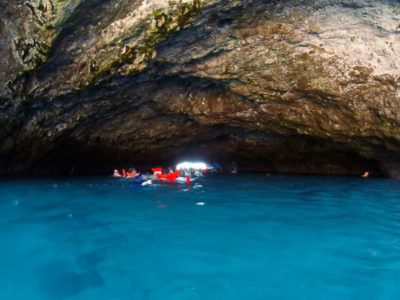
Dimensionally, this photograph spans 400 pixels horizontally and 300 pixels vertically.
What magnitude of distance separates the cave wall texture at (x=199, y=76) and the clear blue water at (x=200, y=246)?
9.22 feet

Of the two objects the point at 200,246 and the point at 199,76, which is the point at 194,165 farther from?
the point at 200,246

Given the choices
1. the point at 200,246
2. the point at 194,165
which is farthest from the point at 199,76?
the point at 194,165

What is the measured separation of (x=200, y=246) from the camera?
6594 millimetres

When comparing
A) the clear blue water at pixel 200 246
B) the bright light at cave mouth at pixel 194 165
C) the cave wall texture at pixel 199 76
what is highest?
the cave wall texture at pixel 199 76

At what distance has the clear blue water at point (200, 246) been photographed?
517 cm

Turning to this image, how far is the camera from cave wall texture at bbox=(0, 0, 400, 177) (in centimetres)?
966

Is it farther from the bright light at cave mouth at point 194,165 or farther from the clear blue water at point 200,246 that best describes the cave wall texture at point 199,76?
the clear blue water at point 200,246

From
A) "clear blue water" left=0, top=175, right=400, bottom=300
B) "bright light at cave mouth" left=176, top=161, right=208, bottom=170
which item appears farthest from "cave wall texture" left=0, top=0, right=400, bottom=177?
"clear blue water" left=0, top=175, right=400, bottom=300

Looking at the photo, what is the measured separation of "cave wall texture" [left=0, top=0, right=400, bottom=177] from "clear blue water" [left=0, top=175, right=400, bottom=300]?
2.81 metres

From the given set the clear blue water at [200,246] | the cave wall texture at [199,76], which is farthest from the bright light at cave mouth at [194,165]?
the clear blue water at [200,246]

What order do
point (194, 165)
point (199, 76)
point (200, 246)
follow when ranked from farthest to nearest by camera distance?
point (194, 165)
point (199, 76)
point (200, 246)

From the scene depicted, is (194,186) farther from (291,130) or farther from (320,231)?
(320,231)

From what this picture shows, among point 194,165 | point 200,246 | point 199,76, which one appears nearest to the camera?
point 200,246

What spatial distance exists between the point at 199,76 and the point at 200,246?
6.58 metres
